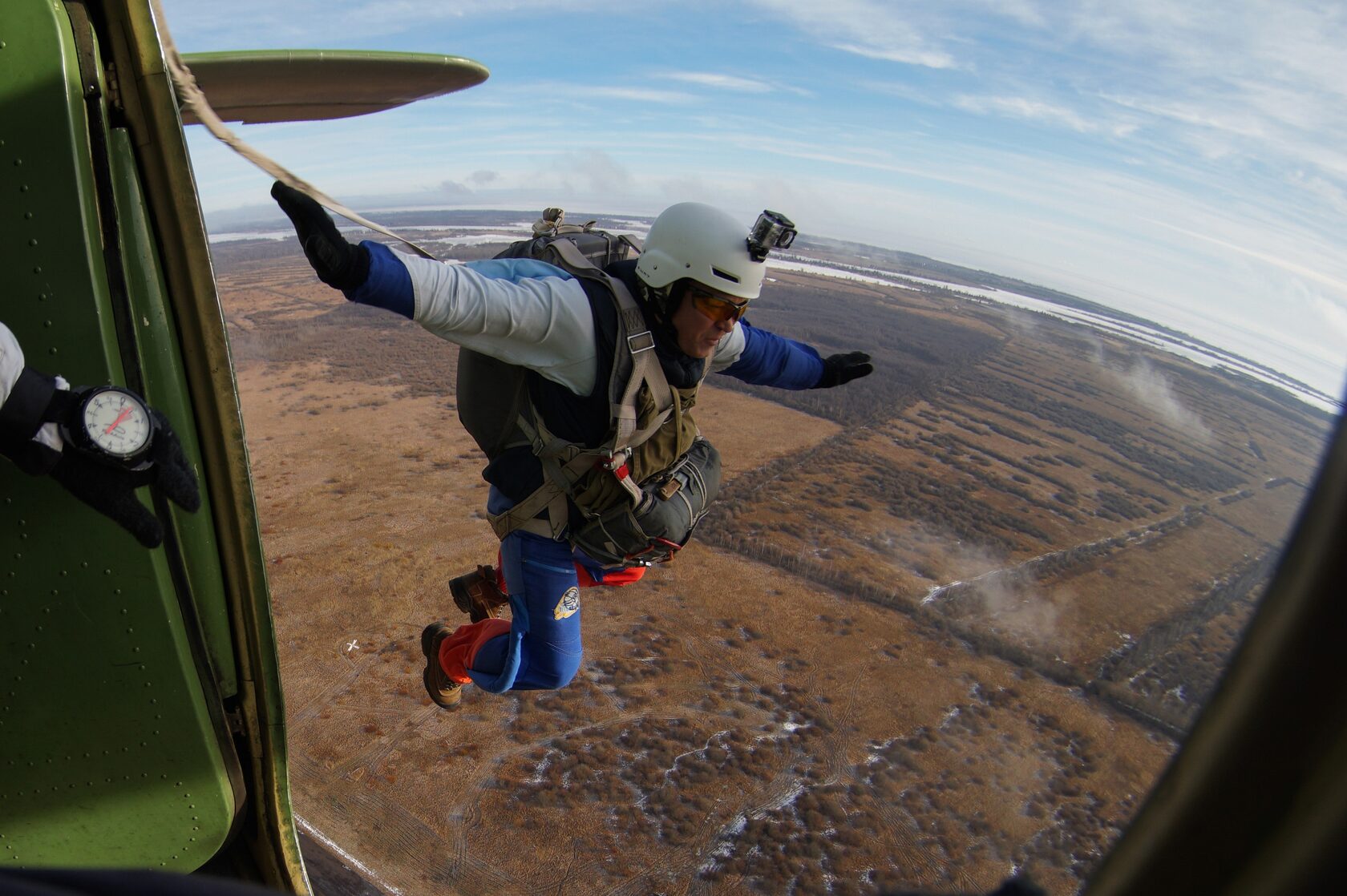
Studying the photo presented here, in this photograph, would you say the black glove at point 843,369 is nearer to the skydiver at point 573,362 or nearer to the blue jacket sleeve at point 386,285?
the skydiver at point 573,362

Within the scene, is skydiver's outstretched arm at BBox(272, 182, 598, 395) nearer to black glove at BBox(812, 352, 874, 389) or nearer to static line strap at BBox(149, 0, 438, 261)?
static line strap at BBox(149, 0, 438, 261)

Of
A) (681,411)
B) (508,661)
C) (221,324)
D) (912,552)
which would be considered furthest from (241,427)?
(912,552)

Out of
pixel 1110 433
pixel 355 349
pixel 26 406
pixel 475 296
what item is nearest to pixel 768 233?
pixel 475 296

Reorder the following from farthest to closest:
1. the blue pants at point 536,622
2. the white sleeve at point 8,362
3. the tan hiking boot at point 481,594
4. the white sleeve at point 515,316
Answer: the tan hiking boot at point 481,594, the blue pants at point 536,622, the white sleeve at point 515,316, the white sleeve at point 8,362

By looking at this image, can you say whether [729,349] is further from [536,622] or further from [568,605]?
[536,622]

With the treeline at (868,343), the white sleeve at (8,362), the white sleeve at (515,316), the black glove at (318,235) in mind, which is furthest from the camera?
the treeline at (868,343)

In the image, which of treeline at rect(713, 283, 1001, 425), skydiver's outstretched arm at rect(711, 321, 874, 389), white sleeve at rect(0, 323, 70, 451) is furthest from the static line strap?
treeline at rect(713, 283, 1001, 425)

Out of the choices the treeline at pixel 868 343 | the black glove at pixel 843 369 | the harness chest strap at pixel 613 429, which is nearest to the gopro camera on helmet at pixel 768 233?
the harness chest strap at pixel 613 429
